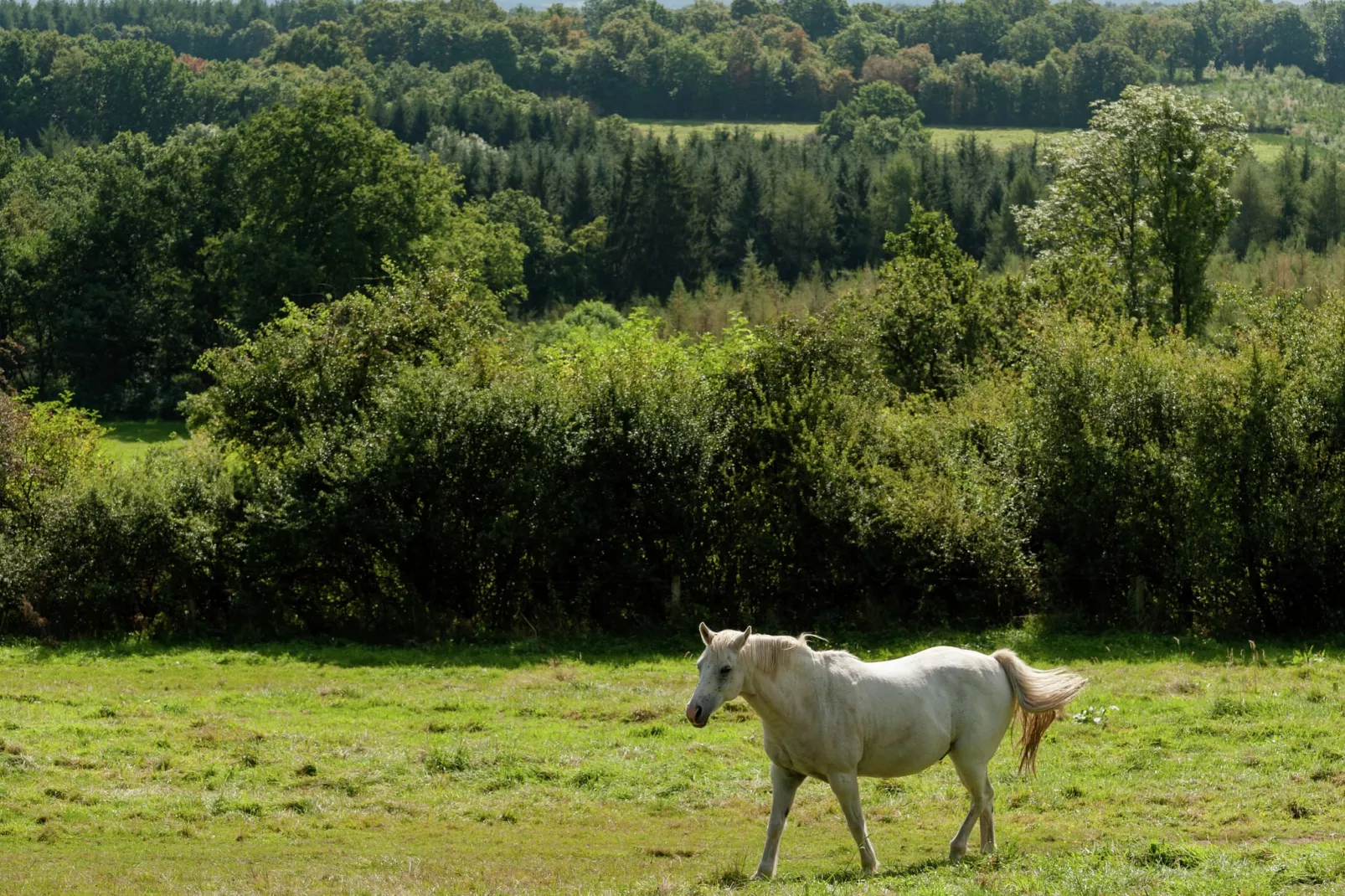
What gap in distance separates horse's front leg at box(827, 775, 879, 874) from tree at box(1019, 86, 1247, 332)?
42.5 meters

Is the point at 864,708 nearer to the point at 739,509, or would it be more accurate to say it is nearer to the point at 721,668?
the point at 721,668

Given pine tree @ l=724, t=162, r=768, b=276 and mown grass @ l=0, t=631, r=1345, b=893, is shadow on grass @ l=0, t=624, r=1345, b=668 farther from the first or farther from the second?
pine tree @ l=724, t=162, r=768, b=276

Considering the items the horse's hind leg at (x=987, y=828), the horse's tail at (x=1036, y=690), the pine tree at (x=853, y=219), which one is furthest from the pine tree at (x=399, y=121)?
Result: the horse's hind leg at (x=987, y=828)

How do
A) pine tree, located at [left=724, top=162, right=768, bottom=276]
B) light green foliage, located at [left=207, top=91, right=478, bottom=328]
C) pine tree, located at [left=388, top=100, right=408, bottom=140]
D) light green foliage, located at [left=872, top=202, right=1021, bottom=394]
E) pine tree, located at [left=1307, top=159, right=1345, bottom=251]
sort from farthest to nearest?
1. pine tree, located at [left=388, top=100, right=408, bottom=140]
2. pine tree, located at [left=724, top=162, right=768, bottom=276]
3. pine tree, located at [left=1307, top=159, right=1345, bottom=251]
4. light green foliage, located at [left=207, top=91, right=478, bottom=328]
5. light green foliage, located at [left=872, top=202, right=1021, bottom=394]

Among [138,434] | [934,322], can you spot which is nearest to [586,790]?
[934,322]

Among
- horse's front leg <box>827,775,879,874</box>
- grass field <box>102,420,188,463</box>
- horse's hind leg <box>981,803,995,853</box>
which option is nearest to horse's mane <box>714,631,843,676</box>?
horse's front leg <box>827,775,879,874</box>

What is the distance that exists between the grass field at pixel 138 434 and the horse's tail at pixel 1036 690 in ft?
178

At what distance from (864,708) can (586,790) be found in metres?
5.89

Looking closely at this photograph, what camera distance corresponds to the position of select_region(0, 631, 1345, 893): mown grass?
47.3 feet

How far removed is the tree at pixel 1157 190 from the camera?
53438 millimetres

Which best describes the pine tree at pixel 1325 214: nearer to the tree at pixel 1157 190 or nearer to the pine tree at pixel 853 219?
the pine tree at pixel 853 219

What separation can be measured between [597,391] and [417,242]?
36.2 m

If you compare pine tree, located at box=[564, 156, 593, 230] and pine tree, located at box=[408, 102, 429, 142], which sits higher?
pine tree, located at box=[408, 102, 429, 142]

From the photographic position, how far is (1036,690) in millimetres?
15070
